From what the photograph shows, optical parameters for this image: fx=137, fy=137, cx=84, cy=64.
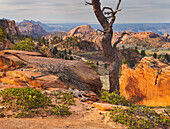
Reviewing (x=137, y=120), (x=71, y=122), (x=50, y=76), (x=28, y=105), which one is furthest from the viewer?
(x=50, y=76)

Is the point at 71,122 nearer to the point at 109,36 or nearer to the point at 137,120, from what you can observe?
the point at 137,120

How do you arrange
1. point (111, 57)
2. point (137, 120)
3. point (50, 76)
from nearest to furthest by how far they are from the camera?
point (137, 120) → point (50, 76) → point (111, 57)

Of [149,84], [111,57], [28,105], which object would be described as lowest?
[149,84]

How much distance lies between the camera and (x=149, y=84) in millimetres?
18266

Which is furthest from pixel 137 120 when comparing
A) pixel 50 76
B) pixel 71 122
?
pixel 50 76

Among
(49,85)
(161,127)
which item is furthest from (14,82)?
(161,127)

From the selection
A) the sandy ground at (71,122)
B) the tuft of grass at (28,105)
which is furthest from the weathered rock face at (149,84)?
the tuft of grass at (28,105)

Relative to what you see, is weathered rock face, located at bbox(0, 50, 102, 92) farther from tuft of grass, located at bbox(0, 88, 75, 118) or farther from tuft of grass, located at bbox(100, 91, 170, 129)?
tuft of grass, located at bbox(100, 91, 170, 129)

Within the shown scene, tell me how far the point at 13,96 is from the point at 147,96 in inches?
646

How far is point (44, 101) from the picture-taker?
666cm

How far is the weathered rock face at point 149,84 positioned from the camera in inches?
660

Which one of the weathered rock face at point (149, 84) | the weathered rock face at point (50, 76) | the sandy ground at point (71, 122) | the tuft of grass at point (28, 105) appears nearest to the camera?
the sandy ground at point (71, 122)

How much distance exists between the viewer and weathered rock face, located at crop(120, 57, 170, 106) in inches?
660

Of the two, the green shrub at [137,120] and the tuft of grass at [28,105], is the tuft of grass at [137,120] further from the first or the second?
the tuft of grass at [28,105]
